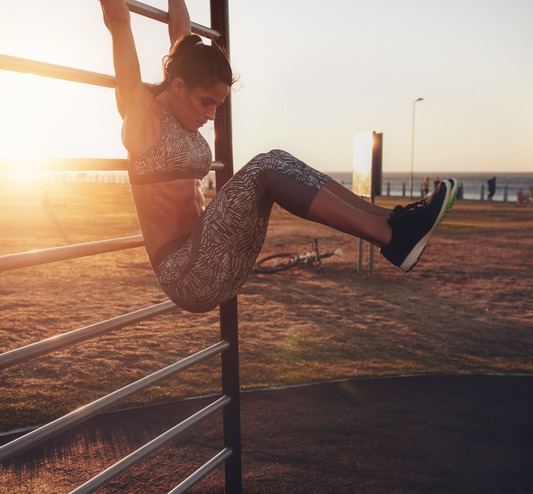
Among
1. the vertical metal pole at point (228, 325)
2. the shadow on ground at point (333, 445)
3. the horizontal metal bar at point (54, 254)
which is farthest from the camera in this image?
the shadow on ground at point (333, 445)

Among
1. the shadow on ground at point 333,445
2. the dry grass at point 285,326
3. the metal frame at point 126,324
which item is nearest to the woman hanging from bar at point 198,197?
the metal frame at point 126,324

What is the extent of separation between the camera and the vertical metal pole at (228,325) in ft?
6.90

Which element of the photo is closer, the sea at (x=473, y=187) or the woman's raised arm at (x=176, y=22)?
the woman's raised arm at (x=176, y=22)

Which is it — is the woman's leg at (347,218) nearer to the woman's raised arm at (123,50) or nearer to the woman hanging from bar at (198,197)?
the woman hanging from bar at (198,197)

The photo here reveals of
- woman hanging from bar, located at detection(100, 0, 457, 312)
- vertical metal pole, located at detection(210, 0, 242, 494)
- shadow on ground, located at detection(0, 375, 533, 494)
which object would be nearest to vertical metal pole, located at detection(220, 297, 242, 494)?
vertical metal pole, located at detection(210, 0, 242, 494)

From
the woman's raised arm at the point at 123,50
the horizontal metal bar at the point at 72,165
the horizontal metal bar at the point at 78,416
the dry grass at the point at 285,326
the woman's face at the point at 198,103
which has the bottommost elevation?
the dry grass at the point at 285,326

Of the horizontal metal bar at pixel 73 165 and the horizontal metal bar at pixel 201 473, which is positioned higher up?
the horizontal metal bar at pixel 73 165

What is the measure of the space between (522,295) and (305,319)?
335 centimetres

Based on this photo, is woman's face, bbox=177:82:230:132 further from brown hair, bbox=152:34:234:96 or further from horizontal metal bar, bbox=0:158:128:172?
horizontal metal bar, bbox=0:158:128:172

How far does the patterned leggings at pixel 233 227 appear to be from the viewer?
5.22ft

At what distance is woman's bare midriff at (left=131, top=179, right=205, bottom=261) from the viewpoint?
175 centimetres

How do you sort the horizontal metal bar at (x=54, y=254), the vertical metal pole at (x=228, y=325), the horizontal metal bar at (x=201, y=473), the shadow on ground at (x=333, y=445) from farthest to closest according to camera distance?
1. the shadow on ground at (x=333, y=445)
2. the vertical metal pole at (x=228, y=325)
3. the horizontal metal bar at (x=201, y=473)
4. the horizontal metal bar at (x=54, y=254)

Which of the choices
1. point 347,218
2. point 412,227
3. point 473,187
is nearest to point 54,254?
point 347,218

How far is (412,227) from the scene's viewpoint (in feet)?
5.30
